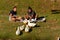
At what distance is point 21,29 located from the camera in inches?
527

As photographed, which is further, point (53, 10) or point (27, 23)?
point (53, 10)

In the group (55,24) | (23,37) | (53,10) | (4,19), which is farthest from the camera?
(53,10)

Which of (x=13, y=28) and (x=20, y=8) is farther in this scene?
(x=20, y=8)

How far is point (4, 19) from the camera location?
641 inches

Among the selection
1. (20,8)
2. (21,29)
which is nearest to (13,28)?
(21,29)

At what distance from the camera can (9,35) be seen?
13.1 m

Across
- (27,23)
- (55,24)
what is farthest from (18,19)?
(55,24)

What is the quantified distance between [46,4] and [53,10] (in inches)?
45.6

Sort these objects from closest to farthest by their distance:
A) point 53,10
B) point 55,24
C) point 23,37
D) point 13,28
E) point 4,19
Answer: point 23,37
point 13,28
point 55,24
point 4,19
point 53,10

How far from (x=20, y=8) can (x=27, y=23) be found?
6372mm

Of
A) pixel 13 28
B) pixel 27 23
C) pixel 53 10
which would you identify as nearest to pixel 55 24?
pixel 27 23

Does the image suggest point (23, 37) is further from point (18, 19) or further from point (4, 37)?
point (18, 19)

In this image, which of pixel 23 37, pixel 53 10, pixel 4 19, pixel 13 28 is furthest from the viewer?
pixel 53 10

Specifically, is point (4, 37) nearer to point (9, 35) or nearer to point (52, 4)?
point (9, 35)
